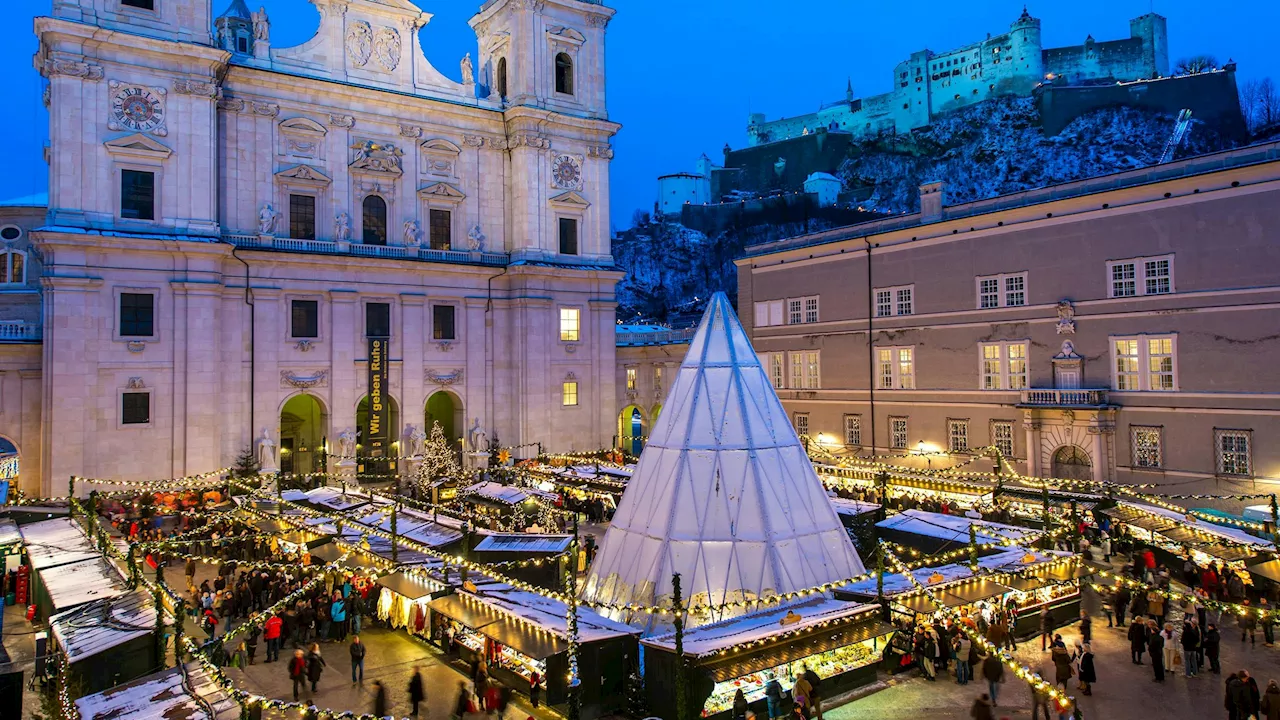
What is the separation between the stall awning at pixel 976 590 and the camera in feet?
51.0

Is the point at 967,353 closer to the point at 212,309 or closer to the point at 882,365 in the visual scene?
the point at 882,365

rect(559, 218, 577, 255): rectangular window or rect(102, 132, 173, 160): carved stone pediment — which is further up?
rect(102, 132, 173, 160): carved stone pediment

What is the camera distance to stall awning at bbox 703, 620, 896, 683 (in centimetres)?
1249

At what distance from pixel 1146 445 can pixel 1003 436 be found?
198 inches

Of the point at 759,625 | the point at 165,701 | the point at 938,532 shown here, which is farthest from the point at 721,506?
the point at 165,701

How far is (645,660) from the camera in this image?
13.0 meters

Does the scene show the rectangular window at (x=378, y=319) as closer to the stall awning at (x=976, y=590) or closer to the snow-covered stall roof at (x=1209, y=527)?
the stall awning at (x=976, y=590)

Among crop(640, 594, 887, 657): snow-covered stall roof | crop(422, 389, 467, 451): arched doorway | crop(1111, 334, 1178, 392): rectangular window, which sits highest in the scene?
crop(1111, 334, 1178, 392): rectangular window

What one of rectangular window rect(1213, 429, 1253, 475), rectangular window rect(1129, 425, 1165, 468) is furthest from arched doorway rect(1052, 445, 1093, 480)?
rectangular window rect(1213, 429, 1253, 475)

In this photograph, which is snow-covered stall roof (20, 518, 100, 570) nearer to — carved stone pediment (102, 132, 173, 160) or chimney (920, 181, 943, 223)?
carved stone pediment (102, 132, 173, 160)

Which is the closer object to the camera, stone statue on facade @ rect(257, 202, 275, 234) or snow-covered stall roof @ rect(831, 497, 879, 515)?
snow-covered stall roof @ rect(831, 497, 879, 515)

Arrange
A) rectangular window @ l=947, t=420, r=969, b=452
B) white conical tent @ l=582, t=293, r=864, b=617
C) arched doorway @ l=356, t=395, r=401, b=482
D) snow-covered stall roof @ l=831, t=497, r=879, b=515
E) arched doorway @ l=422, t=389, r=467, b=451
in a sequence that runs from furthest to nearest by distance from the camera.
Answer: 1. arched doorway @ l=422, t=389, r=467, b=451
2. arched doorway @ l=356, t=395, r=401, b=482
3. rectangular window @ l=947, t=420, r=969, b=452
4. snow-covered stall roof @ l=831, t=497, r=879, b=515
5. white conical tent @ l=582, t=293, r=864, b=617

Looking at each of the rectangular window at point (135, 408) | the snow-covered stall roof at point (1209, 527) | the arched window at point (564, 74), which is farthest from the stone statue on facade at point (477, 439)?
the snow-covered stall roof at point (1209, 527)

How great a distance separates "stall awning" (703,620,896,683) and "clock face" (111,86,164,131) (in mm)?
32786
